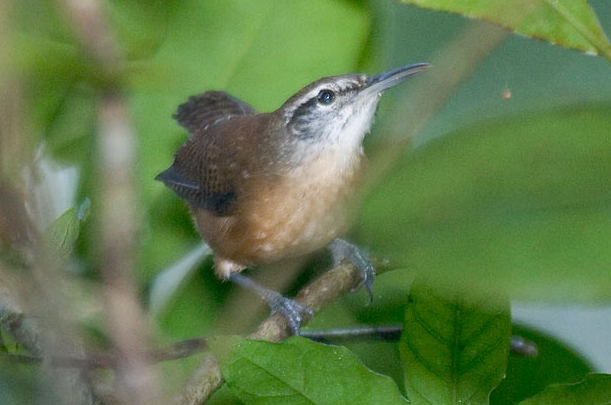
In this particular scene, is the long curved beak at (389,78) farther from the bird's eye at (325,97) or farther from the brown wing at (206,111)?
the brown wing at (206,111)

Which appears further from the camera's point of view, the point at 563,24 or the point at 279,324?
the point at 279,324

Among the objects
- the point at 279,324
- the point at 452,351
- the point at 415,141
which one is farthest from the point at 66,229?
the point at 415,141

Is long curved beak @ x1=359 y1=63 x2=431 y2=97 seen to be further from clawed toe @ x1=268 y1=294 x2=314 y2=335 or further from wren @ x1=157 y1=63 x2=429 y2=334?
clawed toe @ x1=268 y1=294 x2=314 y2=335

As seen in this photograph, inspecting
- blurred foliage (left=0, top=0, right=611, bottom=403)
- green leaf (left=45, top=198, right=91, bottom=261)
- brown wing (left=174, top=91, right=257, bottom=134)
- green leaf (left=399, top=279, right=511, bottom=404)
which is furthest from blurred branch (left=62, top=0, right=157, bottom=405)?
brown wing (left=174, top=91, right=257, bottom=134)

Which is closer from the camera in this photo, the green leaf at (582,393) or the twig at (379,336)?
the green leaf at (582,393)

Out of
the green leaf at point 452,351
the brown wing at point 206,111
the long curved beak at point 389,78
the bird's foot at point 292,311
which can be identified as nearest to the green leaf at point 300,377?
the green leaf at point 452,351

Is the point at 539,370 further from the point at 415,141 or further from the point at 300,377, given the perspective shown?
the point at 415,141

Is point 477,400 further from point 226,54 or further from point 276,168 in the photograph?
point 276,168

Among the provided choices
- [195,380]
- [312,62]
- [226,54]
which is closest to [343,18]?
[312,62]
